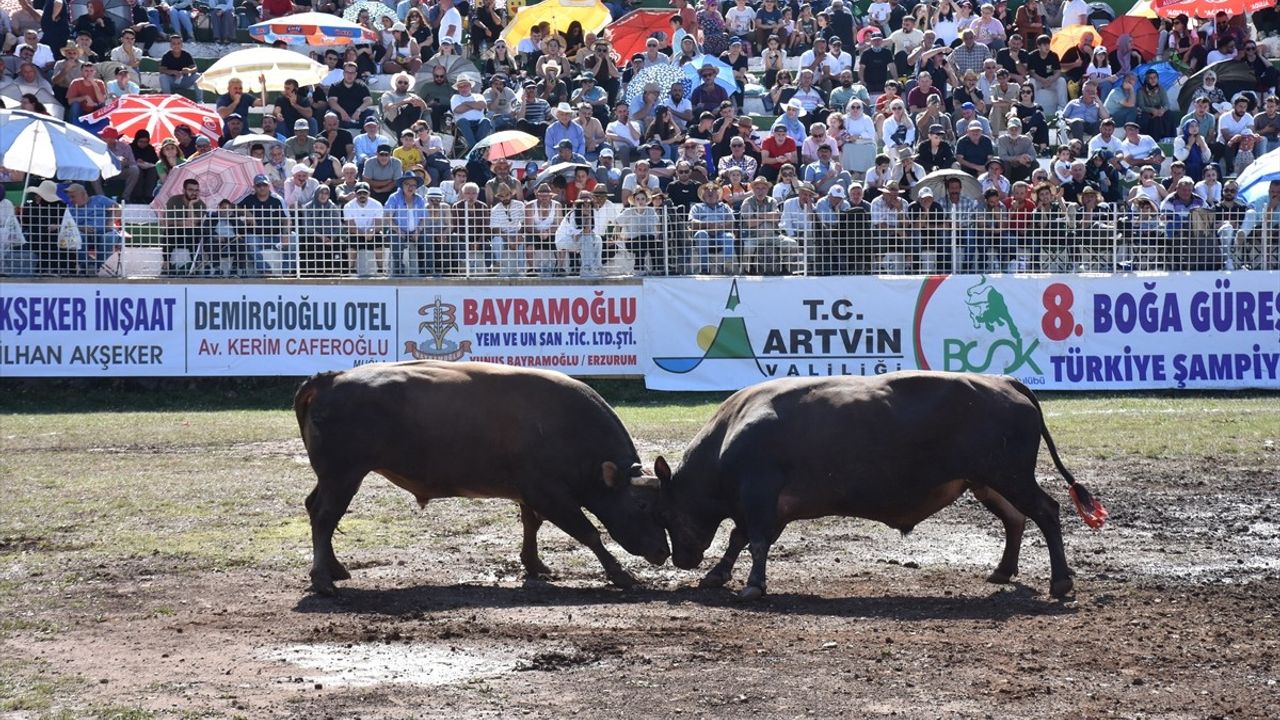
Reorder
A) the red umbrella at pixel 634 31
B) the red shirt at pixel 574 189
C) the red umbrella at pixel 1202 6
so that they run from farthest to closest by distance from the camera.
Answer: the red umbrella at pixel 634 31, the red umbrella at pixel 1202 6, the red shirt at pixel 574 189

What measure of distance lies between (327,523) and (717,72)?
19.4 metres

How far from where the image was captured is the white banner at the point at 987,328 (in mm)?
22109

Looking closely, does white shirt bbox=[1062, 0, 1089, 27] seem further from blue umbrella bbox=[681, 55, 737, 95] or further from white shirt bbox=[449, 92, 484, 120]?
white shirt bbox=[449, 92, 484, 120]

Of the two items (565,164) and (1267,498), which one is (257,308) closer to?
(565,164)

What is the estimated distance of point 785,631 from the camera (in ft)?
29.5

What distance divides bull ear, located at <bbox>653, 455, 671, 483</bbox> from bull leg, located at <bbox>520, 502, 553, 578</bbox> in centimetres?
90

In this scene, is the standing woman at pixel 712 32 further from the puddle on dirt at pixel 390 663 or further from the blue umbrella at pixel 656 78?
the puddle on dirt at pixel 390 663

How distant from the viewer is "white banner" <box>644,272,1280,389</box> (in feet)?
72.5

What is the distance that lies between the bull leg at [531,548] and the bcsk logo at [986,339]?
12116 mm

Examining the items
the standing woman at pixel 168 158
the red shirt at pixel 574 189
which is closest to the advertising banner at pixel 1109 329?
the red shirt at pixel 574 189

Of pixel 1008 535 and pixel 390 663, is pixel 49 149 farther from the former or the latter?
pixel 1008 535

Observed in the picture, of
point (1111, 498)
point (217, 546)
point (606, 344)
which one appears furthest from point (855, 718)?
point (606, 344)

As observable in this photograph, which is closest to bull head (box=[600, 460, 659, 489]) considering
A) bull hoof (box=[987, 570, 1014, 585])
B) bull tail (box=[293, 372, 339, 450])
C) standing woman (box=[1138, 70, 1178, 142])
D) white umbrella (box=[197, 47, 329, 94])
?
bull tail (box=[293, 372, 339, 450])

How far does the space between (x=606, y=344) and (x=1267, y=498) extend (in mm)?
10847
